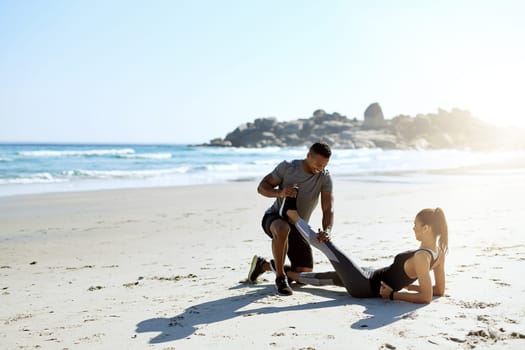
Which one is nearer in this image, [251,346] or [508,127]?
[251,346]

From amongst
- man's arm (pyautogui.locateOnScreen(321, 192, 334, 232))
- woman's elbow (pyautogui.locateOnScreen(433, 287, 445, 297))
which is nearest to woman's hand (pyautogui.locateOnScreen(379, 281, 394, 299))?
woman's elbow (pyautogui.locateOnScreen(433, 287, 445, 297))

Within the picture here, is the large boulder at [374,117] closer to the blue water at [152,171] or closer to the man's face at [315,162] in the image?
the blue water at [152,171]

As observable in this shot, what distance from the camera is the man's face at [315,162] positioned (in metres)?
5.02

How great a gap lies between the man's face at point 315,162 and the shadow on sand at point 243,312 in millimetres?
1189

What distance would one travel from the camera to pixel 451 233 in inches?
325

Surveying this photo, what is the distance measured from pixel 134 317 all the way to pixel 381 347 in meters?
2.00

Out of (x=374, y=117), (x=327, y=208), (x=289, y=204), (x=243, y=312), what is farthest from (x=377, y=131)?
(x=243, y=312)

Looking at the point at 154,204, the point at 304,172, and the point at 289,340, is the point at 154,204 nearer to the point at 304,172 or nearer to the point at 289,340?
the point at 304,172

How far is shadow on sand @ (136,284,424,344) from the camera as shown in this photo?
404 cm

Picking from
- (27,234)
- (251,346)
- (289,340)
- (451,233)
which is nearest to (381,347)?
(289,340)

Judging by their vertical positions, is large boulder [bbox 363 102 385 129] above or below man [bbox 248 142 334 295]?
above

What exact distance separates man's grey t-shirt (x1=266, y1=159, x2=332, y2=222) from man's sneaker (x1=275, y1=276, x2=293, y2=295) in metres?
0.65

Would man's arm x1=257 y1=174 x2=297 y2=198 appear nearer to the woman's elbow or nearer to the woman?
the woman

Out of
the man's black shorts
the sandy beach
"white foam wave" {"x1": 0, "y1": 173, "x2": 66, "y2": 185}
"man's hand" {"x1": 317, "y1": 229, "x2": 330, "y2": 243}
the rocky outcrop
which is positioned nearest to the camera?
the sandy beach
